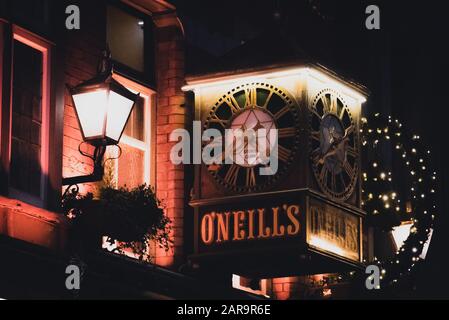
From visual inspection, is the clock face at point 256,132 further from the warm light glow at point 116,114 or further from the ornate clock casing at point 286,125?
the warm light glow at point 116,114

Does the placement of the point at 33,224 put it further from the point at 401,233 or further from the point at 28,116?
the point at 401,233

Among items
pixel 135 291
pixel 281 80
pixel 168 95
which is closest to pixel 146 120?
→ pixel 168 95

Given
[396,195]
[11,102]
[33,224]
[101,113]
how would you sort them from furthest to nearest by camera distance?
[396,195] → [101,113] → [11,102] → [33,224]

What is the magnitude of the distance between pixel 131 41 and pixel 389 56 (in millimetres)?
6348

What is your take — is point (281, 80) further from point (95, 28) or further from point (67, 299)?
point (67, 299)

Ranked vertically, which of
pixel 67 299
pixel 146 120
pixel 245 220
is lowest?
pixel 67 299

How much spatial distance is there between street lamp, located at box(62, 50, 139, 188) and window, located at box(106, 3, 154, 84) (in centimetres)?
215

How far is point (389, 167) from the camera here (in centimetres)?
2205

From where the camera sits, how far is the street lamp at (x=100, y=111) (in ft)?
51.6

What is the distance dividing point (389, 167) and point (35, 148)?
23.8 ft

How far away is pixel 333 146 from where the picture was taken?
59.3ft

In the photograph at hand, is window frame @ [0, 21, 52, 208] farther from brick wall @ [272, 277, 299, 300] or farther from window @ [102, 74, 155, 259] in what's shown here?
brick wall @ [272, 277, 299, 300]

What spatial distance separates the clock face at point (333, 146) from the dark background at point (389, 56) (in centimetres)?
256

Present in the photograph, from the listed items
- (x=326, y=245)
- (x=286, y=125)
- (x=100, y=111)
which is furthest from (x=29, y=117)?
(x=326, y=245)
